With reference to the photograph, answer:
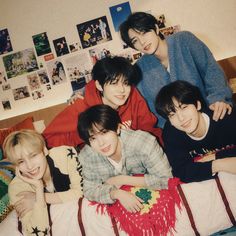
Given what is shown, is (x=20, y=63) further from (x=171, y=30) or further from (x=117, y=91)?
(x=117, y=91)

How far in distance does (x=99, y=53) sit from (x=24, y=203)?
2.05 meters

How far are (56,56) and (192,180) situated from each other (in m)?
2.43

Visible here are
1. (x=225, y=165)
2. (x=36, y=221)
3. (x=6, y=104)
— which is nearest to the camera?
(x=225, y=165)

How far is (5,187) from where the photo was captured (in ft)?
5.16

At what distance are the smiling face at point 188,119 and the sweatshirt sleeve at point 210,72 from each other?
232 mm

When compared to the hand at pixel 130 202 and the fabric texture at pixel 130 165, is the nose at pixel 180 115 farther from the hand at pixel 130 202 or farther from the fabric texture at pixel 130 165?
the hand at pixel 130 202

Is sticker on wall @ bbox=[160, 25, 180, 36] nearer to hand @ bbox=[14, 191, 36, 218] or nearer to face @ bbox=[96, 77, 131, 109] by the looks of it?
face @ bbox=[96, 77, 131, 109]

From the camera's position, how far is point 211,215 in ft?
3.58

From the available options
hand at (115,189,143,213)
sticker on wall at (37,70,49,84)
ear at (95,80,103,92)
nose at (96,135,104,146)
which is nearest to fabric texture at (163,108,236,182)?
hand at (115,189,143,213)

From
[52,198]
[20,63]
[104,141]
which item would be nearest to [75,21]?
[20,63]

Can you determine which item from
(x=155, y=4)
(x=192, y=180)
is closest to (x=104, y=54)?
(x=155, y=4)

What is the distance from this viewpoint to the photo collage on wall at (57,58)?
2.90m

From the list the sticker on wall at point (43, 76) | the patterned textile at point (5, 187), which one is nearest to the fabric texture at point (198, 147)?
the patterned textile at point (5, 187)

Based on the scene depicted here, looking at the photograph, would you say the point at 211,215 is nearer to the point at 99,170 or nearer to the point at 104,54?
the point at 99,170
